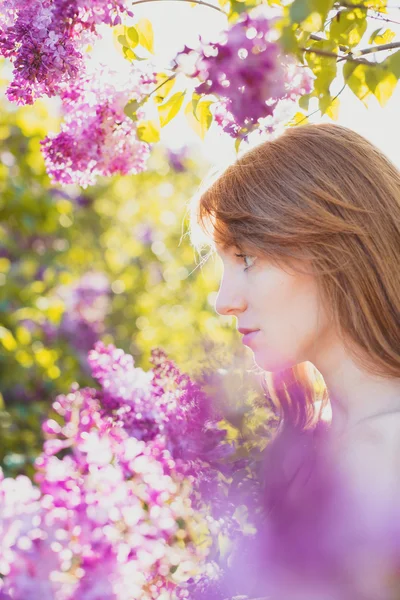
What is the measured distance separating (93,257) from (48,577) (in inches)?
140

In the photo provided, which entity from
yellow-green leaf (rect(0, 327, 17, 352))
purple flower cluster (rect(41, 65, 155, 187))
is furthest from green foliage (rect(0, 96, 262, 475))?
purple flower cluster (rect(41, 65, 155, 187))

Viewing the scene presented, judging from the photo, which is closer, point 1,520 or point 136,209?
point 1,520

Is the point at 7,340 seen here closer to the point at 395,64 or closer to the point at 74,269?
the point at 74,269

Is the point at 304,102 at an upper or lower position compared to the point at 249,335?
upper

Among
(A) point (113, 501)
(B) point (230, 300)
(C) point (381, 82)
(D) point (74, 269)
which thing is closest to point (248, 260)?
(B) point (230, 300)

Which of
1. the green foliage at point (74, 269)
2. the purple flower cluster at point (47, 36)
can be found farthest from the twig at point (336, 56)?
the green foliage at point (74, 269)

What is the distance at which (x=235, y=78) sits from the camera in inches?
40.4

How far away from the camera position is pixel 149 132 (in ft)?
4.37

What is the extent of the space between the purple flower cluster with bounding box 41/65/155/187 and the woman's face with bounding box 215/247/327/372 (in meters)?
0.30

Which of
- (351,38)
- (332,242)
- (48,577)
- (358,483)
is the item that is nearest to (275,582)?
(358,483)

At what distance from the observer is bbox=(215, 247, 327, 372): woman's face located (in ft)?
4.11

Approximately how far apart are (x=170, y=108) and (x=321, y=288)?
387 mm

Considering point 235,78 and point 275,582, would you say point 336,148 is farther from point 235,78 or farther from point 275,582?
point 275,582

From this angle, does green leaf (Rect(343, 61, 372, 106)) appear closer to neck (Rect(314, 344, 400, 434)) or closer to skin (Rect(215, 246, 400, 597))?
skin (Rect(215, 246, 400, 597))
